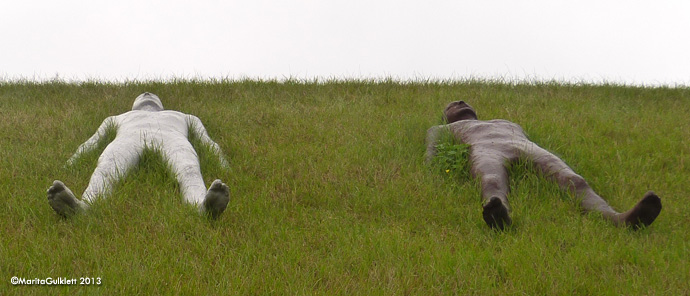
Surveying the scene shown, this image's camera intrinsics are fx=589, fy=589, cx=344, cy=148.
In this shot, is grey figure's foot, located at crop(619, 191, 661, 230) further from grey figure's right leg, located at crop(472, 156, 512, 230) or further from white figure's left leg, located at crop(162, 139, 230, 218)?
white figure's left leg, located at crop(162, 139, 230, 218)

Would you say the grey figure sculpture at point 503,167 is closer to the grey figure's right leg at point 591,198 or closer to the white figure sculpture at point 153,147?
the grey figure's right leg at point 591,198

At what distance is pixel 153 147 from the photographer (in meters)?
5.22

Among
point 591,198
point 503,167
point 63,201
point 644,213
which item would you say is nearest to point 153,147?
point 63,201

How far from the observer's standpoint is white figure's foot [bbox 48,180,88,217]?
12.7ft

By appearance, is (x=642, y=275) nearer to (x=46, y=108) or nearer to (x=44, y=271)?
(x=44, y=271)

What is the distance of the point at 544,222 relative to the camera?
4.38m

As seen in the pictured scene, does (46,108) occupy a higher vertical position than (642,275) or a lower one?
higher

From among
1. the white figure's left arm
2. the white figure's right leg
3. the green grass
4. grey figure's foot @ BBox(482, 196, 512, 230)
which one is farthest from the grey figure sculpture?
the white figure's right leg

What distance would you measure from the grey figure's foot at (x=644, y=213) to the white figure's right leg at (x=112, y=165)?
12.4ft

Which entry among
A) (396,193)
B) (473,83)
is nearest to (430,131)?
(396,193)

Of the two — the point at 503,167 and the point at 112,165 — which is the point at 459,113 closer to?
the point at 503,167

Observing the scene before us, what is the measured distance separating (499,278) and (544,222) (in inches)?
43.8

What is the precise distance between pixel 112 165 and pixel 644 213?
4041 millimetres

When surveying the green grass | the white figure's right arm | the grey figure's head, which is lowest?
the green grass
